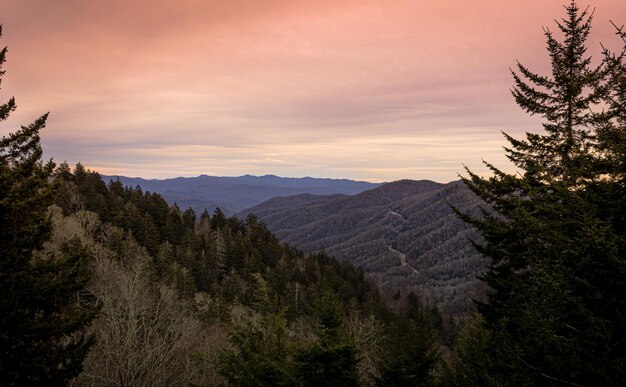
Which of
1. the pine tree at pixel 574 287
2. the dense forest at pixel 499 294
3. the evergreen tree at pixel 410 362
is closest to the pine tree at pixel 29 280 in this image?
the dense forest at pixel 499 294

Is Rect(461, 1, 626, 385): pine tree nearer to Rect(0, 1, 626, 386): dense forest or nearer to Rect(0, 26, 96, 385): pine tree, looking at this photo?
Rect(0, 1, 626, 386): dense forest

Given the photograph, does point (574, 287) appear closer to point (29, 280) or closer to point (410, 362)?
point (410, 362)

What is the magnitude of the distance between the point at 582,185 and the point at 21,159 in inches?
547

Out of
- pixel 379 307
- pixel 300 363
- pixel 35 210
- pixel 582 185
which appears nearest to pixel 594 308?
pixel 582 185

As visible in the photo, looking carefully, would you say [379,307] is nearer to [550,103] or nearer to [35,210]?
[550,103]

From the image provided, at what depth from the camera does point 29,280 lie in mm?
9000

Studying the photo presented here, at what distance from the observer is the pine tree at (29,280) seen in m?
8.63

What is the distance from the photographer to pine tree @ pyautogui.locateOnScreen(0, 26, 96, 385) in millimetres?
8633

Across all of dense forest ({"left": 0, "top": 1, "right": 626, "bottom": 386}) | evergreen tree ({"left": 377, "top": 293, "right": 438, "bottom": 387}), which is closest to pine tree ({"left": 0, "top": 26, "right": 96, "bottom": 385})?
dense forest ({"left": 0, "top": 1, "right": 626, "bottom": 386})

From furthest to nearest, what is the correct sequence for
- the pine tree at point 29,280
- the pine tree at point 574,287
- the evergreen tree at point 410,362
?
the evergreen tree at point 410,362
the pine tree at point 29,280
the pine tree at point 574,287

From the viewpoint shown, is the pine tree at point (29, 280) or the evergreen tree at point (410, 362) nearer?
the pine tree at point (29, 280)

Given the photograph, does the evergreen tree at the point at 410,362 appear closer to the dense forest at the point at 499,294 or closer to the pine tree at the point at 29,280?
the dense forest at the point at 499,294

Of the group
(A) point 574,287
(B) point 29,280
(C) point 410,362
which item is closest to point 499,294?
(C) point 410,362

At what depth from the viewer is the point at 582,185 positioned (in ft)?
25.8
